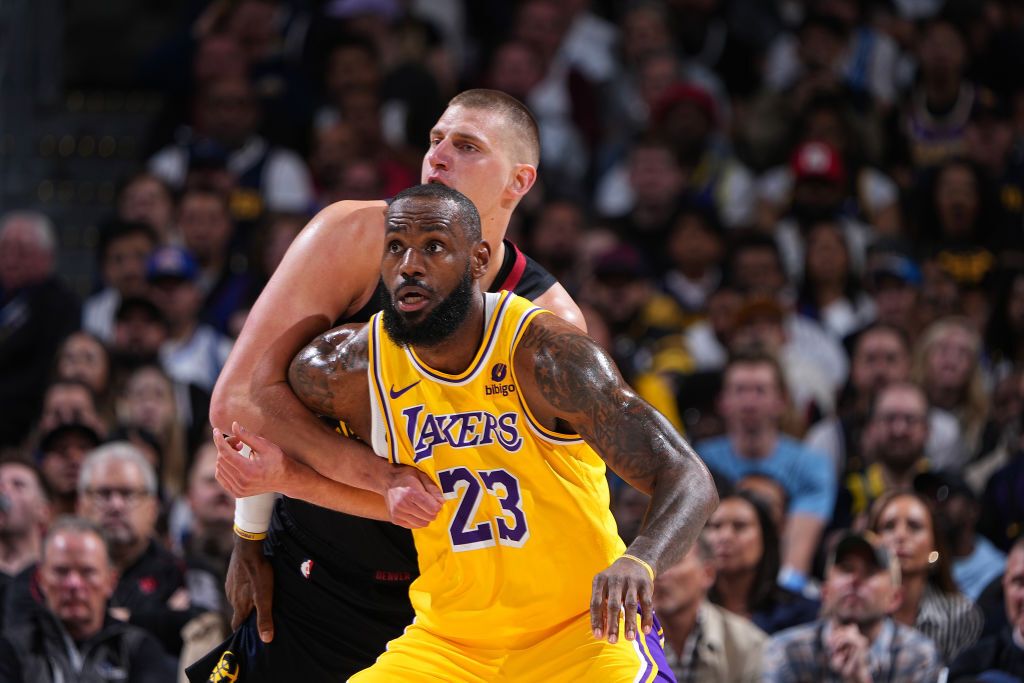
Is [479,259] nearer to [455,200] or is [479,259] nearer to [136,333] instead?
[455,200]

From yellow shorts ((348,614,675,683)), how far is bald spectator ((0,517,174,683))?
2802 mm

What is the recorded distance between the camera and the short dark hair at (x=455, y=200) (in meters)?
4.76

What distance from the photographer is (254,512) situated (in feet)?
18.4

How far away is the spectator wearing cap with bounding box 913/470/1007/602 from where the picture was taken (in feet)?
26.8

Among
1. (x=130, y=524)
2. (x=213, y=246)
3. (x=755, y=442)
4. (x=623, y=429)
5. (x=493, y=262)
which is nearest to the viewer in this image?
(x=623, y=429)

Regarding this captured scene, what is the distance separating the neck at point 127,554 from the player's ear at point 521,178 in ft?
11.5

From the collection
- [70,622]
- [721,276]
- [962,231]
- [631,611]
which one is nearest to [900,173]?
[962,231]

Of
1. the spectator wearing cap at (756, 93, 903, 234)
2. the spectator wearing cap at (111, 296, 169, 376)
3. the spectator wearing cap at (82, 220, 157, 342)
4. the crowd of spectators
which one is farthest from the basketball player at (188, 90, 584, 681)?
the spectator wearing cap at (756, 93, 903, 234)

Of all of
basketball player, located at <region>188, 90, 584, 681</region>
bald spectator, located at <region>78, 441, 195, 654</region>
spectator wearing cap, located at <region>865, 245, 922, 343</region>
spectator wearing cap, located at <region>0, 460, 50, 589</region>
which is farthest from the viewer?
spectator wearing cap, located at <region>865, 245, 922, 343</region>

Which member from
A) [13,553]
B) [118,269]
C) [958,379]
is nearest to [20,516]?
[13,553]

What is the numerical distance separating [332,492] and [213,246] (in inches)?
246

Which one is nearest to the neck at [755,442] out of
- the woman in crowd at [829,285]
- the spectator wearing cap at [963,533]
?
the spectator wearing cap at [963,533]

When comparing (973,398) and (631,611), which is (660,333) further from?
(631,611)

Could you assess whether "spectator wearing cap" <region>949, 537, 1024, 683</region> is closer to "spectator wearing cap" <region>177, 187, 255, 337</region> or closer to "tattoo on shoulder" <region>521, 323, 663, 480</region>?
"tattoo on shoulder" <region>521, 323, 663, 480</region>
